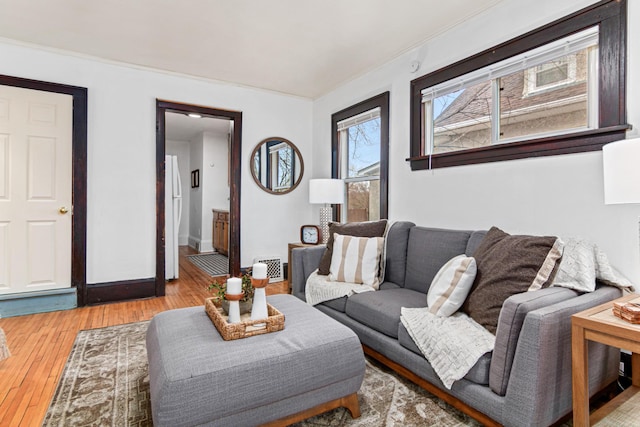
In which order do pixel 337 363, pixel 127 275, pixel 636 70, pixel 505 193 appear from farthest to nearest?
1. pixel 127 275
2. pixel 505 193
3. pixel 636 70
4. pixel 337 363

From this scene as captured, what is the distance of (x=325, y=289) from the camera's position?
254 cm

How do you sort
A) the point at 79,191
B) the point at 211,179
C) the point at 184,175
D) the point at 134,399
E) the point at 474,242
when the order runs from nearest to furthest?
1. the point at 134,399
2. the point at 474,242
3. the point at 79,191
4. the point at 211,179
5. the point at 184,175

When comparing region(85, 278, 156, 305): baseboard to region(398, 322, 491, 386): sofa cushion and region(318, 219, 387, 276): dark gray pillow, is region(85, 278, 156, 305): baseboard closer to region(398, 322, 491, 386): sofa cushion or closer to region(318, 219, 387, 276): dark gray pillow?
region(318, 219, 387, 276): dark gray pillow

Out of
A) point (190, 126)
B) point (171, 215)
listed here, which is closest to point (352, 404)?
point (171, 215)

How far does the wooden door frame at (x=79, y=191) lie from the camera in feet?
10.9

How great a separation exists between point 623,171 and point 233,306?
174cm

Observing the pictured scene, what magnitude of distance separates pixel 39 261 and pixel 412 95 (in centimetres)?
379

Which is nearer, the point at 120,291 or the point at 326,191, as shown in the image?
the point at 120,291

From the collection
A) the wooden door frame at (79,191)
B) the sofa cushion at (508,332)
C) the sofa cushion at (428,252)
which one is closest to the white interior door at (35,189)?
the wooden door frame at (79,191)

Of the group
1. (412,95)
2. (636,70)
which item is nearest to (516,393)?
(636,70)

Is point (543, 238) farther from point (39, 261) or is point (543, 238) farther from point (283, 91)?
point (39, 261)

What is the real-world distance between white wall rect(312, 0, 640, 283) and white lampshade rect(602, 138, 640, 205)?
0.59 metres

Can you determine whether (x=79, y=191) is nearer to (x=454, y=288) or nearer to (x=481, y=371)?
(x=454, y=288)

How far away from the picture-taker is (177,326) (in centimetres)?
167
